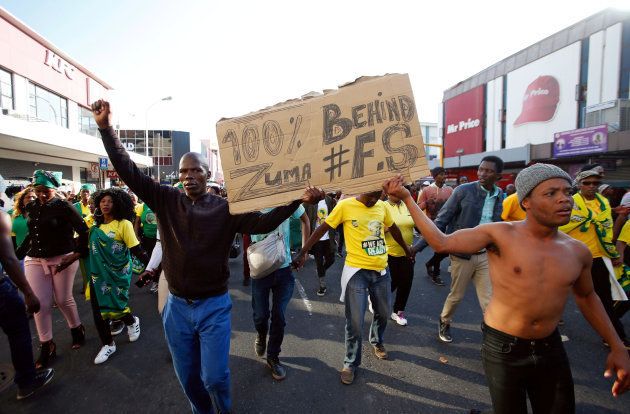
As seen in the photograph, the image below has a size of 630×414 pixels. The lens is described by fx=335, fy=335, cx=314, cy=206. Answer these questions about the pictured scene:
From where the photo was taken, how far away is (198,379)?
93.4 inches

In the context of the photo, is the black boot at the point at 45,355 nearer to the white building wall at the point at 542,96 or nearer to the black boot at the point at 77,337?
the black boot at the point at 77,337

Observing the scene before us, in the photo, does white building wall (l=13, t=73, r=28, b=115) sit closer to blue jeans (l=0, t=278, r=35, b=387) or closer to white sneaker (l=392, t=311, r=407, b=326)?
blue jeans (l=0, t=278, r=35, b=387)

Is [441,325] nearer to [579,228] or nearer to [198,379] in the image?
[579,228]

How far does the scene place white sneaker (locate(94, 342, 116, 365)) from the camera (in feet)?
11.9

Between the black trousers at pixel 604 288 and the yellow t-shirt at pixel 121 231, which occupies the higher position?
the yellow t-shirt at pixel 121 231

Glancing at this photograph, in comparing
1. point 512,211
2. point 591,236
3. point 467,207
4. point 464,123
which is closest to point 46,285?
point 467,207

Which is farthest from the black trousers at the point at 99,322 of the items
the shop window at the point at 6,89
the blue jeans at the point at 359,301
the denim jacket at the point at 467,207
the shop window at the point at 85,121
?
the shop window at the point at 85,121

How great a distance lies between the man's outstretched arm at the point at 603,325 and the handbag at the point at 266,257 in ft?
7.62

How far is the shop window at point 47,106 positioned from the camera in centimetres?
1866

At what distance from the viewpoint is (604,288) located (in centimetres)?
381

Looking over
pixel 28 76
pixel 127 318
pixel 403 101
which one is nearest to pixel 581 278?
pixel 403 101

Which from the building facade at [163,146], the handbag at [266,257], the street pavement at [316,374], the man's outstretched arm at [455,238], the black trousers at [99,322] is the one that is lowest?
the street pavement at [316,374]

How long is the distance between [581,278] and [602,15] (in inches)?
1143

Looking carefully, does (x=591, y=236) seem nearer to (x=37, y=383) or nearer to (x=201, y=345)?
(x=201, y=345)
